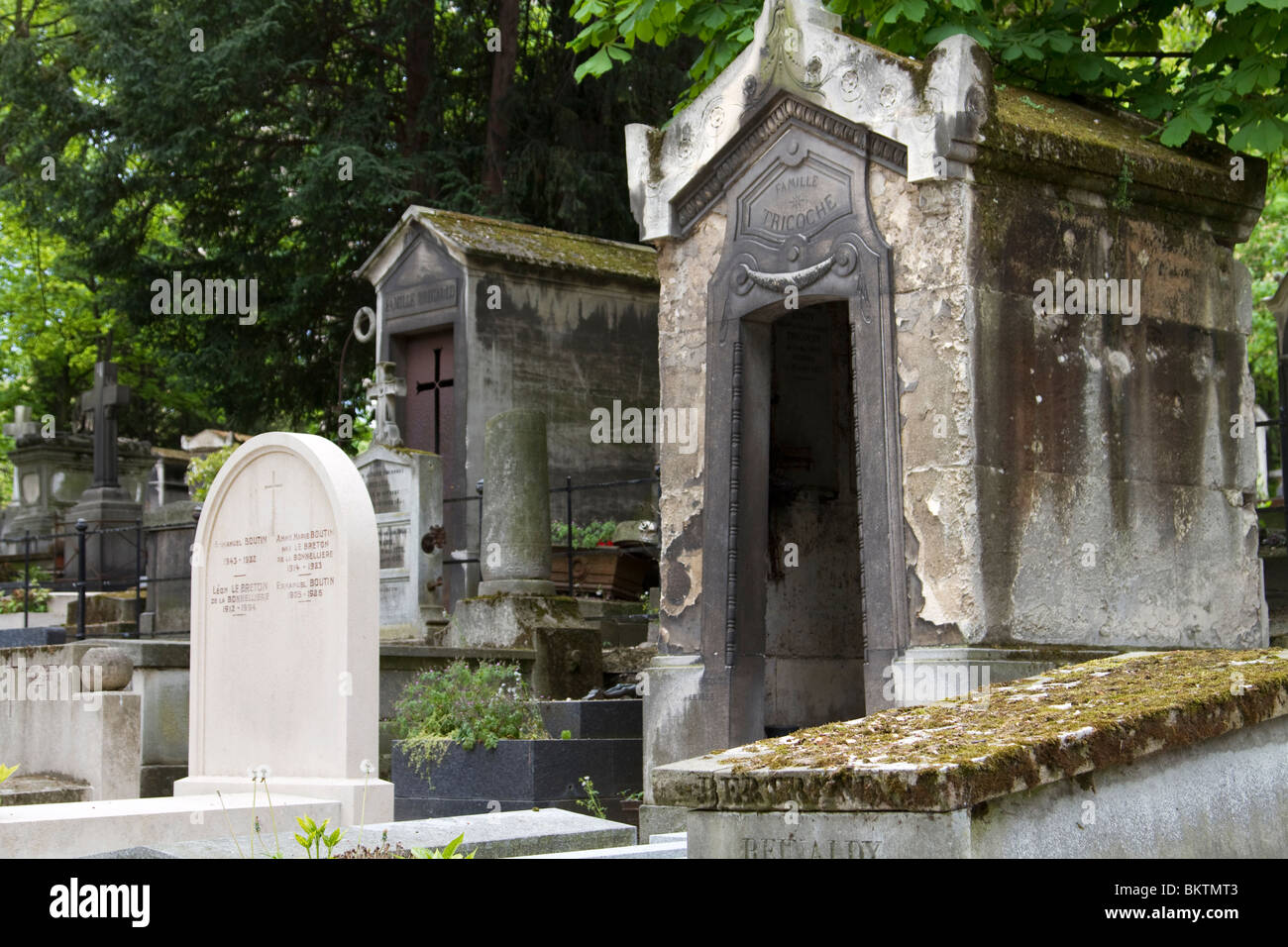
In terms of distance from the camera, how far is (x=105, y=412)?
2189 cm

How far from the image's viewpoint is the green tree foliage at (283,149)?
19.4 metres

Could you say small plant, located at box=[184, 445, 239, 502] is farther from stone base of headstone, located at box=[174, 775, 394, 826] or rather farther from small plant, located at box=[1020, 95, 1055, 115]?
small plant, located at box=[1020, 95, 1055, 115]

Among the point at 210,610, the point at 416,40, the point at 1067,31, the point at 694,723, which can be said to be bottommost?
the point at 694,723

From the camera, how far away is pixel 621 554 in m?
13.6

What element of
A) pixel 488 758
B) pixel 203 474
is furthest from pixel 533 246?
pixel 488 758

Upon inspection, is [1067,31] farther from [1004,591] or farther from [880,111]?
[1004,591]

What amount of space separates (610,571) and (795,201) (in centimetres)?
632

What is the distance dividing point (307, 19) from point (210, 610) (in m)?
14.7

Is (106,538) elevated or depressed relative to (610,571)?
elevated

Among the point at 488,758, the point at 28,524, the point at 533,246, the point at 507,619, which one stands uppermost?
the point at 533,246

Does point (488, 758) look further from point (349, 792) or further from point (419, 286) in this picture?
point (419, 286)

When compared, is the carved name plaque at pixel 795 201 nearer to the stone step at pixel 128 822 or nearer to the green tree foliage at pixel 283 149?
the stone step at pixel 128 822

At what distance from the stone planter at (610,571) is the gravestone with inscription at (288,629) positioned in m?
5.64
